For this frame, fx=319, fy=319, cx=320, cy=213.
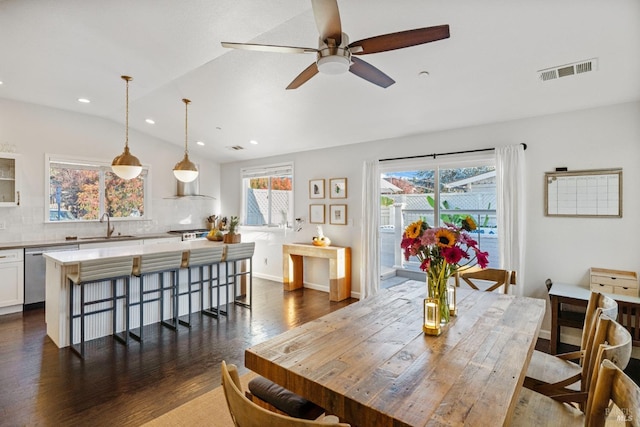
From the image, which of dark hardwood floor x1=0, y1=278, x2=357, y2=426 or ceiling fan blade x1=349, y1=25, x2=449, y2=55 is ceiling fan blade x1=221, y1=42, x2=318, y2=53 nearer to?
ceiling fan blade x1=349, y1=25, x2=449, y2=55

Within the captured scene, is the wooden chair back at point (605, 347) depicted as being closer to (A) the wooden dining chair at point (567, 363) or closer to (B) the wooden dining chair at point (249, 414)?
(A) the wooden dining chair at point (567, 363)

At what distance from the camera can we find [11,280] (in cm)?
429

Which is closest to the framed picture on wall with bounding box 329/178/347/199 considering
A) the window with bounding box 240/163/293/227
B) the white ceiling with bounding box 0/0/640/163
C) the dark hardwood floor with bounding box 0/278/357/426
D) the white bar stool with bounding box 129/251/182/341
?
the white ceiling with bounding box 0/0/640/163

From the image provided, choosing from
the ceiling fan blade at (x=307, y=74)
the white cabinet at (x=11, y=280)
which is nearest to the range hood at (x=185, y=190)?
the white cabinet at (x=11, y=280)

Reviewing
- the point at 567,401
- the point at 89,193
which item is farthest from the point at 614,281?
the point at 89,193

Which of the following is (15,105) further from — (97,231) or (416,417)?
(416,417)

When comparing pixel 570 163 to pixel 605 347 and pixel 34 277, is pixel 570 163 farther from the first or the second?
Result: pixel 34 277

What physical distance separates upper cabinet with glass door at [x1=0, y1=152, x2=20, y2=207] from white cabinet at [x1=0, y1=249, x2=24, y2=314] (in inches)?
32.7

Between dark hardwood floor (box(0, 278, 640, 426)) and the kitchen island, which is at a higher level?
the kitchen island

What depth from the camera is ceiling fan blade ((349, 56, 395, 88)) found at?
2.05m

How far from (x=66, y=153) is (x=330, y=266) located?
4672 millimetres

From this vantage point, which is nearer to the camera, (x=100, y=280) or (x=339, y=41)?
(x=339, y=41)

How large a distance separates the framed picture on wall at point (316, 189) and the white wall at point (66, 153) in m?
2.96

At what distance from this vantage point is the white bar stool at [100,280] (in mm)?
3004
